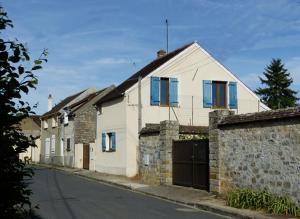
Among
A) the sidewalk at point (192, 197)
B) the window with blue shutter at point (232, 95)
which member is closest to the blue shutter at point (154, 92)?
Answer: the window with blue shutter at point (232, 95)

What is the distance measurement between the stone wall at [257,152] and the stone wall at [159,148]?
4.15 meters

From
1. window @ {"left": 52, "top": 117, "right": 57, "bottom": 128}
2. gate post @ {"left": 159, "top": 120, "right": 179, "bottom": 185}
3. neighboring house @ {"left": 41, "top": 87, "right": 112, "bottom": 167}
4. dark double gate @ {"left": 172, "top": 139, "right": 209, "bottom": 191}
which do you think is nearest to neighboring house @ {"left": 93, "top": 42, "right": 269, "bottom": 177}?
gate post @ {"left": 159, "top": 120, "right": 179, "bottom": 185}

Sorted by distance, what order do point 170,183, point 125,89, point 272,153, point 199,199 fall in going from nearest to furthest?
point 272,153 → point 199,199 → point 170,183 → point 125,89

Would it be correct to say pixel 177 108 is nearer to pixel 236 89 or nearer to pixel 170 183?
pixel 236 89

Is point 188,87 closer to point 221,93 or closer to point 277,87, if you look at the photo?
point 221,93

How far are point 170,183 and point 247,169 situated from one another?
622 cm

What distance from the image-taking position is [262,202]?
43.7 ft

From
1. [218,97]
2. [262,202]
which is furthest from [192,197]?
[218,97]

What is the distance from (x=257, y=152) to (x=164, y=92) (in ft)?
46.8

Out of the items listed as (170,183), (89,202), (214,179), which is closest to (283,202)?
(214,179)

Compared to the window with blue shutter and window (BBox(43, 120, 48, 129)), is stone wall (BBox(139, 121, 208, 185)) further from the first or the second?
window (BBox(43, 120, 48, 129))

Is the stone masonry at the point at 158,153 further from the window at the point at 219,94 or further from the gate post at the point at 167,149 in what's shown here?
the window at the point at 219,94

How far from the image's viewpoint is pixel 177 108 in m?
28.2

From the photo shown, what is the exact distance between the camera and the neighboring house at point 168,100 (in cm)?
2709
